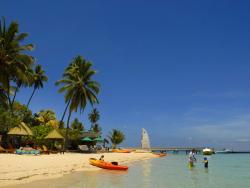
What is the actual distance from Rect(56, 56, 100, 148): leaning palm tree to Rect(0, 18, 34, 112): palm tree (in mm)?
11935

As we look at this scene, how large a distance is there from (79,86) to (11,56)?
1371 centimetres

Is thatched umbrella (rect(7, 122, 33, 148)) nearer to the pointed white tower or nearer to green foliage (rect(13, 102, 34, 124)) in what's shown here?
green foliage (rect(13, 102, 34, 124))

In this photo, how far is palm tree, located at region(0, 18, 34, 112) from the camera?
85.0ft

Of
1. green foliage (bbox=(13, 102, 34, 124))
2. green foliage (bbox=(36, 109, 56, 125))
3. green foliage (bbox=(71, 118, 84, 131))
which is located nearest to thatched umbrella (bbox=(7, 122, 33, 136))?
green foliage (bbox=(13, 102, 34, 124))

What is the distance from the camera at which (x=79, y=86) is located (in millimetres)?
39438

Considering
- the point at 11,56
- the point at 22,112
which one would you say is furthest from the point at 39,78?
the point at 11,56

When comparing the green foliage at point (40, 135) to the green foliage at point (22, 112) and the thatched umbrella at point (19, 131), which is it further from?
the green foliage at point (22, 112)

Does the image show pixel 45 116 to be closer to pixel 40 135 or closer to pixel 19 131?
pixel 40 135

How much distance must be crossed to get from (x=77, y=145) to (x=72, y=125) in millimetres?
25259

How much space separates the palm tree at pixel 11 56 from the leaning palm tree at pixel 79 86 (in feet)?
39.2

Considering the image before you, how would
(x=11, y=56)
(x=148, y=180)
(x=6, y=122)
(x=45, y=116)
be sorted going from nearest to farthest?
1. (x=148, y=180)
2. (x=11, y=56)
3. (x=6, y=122)
4. (x=45, y=116)

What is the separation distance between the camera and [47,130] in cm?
3956

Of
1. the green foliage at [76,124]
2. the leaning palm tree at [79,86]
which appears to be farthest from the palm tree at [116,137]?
the leaning palm tree at [79,86]

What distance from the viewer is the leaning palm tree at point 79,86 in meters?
39.6
